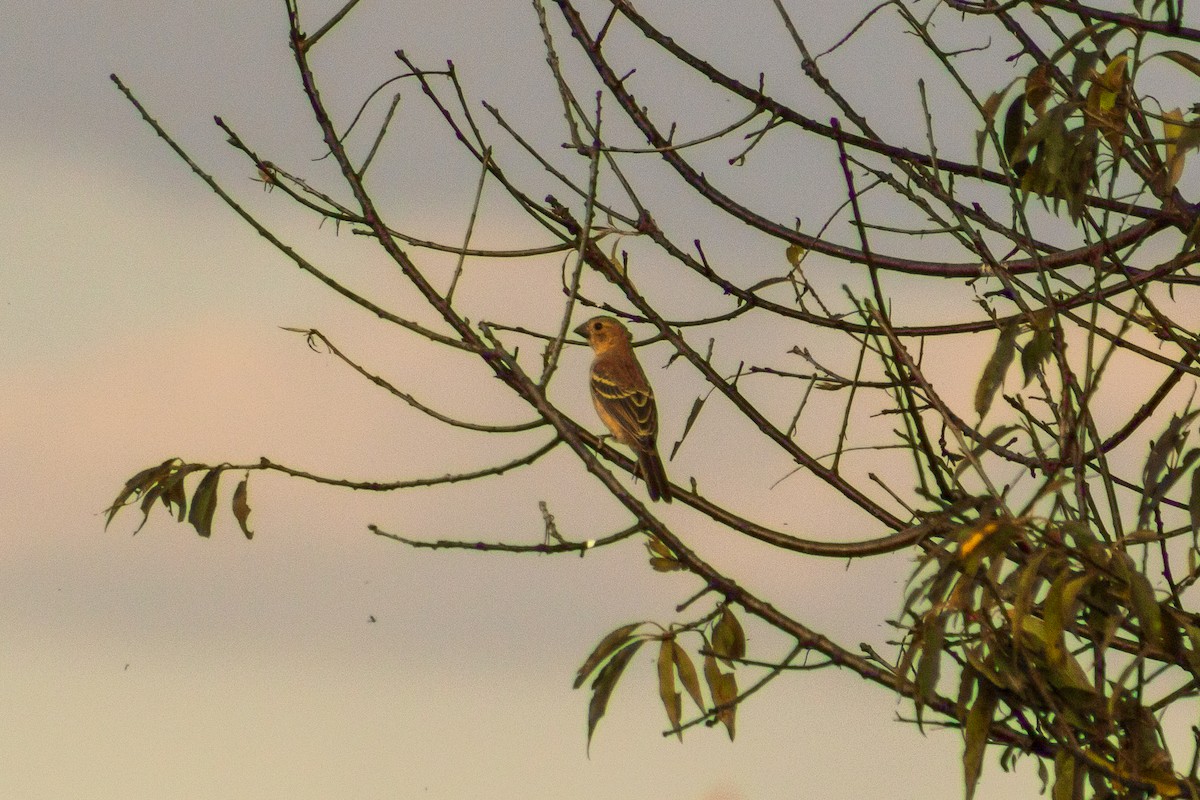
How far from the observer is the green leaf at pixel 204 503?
600cm

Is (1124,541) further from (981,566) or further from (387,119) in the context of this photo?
(387,119)

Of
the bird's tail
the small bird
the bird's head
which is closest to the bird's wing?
the small bird

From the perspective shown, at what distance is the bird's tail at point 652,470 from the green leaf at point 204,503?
3632 mm

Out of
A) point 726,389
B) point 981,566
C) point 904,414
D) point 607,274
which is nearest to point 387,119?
point 607,274

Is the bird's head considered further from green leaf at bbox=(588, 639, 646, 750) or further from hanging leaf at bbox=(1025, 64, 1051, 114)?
green leaf at bbox=(588, 639, 646, 750)

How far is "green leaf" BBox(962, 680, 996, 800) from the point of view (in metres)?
4.64

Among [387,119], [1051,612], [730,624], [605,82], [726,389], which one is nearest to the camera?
[1051,612]

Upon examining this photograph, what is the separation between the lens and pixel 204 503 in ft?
19.9

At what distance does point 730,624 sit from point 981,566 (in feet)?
3.47

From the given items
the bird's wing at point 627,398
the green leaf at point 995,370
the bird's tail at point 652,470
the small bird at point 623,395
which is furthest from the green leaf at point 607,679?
the bird's wing at point 627,398

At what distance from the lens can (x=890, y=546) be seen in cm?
560

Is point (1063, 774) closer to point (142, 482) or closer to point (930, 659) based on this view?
point (930, 659)

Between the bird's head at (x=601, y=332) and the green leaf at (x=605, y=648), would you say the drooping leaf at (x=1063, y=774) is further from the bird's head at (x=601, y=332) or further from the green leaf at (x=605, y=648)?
the bird's head at (x=601, y=332)

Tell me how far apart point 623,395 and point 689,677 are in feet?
23.1
